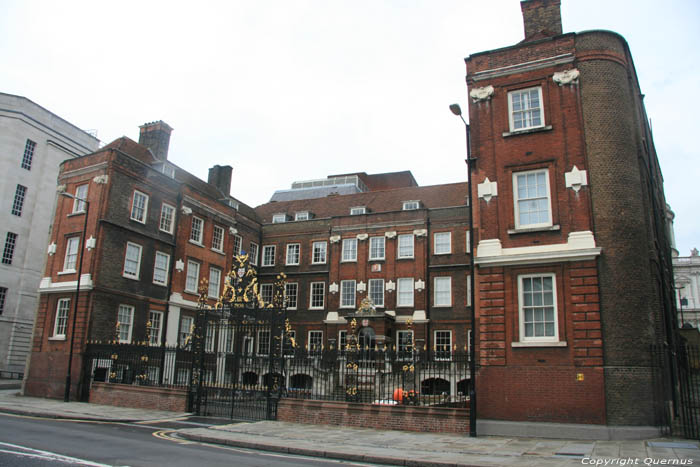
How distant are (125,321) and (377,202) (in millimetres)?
23413

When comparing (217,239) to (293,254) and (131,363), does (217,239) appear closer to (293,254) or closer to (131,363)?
(293,254)

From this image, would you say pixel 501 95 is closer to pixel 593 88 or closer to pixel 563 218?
pixel 593 88

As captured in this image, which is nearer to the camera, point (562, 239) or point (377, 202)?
point (562, 239)

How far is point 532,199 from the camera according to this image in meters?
18.7

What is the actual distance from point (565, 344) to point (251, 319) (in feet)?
36.8

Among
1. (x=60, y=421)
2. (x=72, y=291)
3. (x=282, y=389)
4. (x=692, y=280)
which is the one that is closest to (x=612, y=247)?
(x=282, y=389)

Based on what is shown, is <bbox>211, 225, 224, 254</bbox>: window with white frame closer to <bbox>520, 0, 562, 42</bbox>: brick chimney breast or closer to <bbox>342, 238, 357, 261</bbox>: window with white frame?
<bbox>342, 238, 357, 261</bbox>: window with white frame

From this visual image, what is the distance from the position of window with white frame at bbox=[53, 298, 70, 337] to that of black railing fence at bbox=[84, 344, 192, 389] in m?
3.26

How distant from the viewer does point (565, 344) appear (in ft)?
54.5

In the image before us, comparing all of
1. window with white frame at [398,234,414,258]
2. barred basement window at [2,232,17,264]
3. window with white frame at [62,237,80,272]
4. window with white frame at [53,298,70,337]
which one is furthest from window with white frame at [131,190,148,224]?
window with white frame at [398,234,414,258]

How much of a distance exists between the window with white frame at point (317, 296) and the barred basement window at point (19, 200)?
2328 cm

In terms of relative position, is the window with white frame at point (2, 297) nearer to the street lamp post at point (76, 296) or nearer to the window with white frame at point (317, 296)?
the street lamp post at point (76, 296)

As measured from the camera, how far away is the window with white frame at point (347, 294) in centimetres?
4062

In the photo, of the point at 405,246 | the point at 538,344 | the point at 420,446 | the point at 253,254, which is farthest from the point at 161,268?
the point at 538,344
